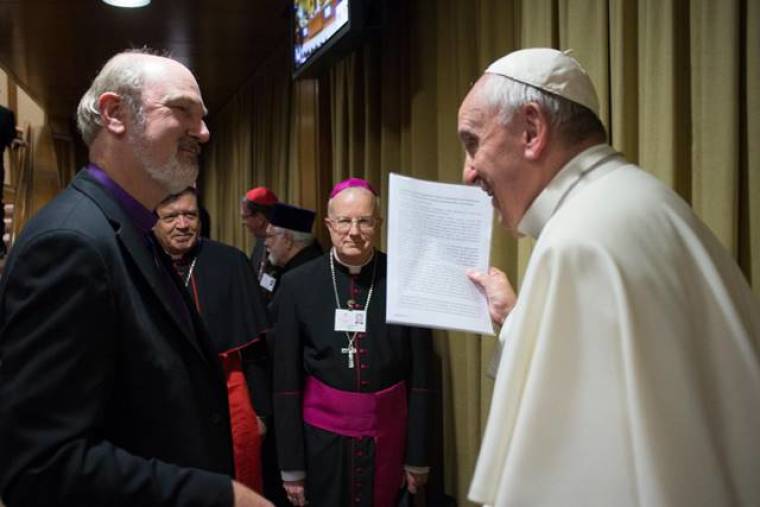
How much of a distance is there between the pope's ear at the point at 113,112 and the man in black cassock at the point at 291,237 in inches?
93.7

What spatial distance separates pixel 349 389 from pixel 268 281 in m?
1.64

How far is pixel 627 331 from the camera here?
37.1 inches

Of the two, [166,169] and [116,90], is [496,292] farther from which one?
[116,90]

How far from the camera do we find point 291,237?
373cm

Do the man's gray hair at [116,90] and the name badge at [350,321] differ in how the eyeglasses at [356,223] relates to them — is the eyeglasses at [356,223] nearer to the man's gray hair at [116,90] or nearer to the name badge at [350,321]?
the name badge at [350,321]

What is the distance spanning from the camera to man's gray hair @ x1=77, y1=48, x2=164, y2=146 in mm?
1286

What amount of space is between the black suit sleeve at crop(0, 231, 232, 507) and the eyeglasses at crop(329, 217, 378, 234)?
1.52m

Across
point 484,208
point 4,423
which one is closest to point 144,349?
point 4,423

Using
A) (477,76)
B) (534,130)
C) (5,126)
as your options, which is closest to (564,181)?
(534,130)

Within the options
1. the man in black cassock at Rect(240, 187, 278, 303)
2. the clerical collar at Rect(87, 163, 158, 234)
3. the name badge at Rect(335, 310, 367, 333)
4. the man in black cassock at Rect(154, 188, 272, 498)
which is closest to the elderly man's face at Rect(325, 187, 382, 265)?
the name badge at Rect(335, 310, 367, 333)

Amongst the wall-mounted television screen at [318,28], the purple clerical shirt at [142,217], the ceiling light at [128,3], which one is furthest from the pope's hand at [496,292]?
the ceiling light at [128,3]

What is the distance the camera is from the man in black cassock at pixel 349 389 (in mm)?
2381

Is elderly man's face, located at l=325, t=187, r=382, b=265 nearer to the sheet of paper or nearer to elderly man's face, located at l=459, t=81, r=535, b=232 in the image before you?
the sheet of paper

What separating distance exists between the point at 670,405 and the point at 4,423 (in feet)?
3.23
